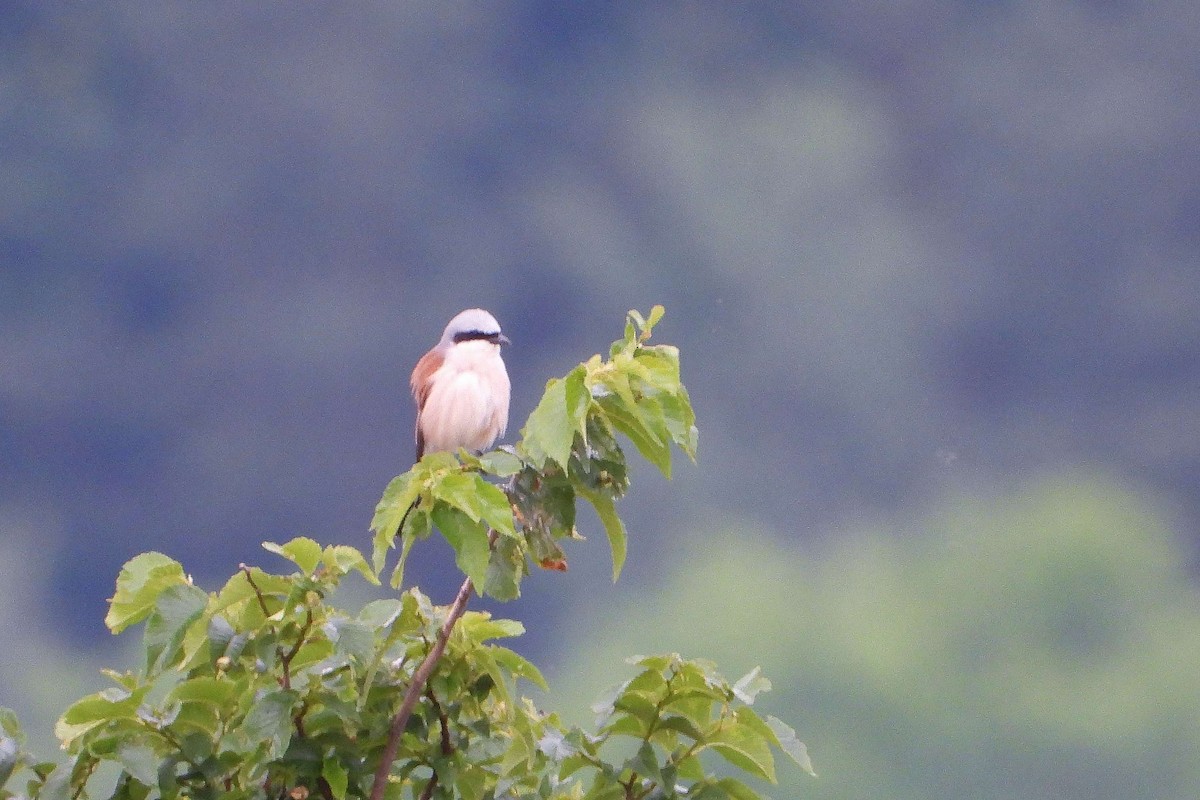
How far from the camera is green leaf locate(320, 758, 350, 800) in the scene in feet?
6.01

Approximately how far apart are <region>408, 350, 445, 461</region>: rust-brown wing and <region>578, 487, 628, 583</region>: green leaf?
198 centimetres

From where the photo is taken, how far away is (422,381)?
385cm

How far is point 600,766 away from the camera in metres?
1.90

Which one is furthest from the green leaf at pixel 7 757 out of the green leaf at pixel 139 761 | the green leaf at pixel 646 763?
the green leaf at pixel 646 763

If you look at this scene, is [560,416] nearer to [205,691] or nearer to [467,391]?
[205,691]

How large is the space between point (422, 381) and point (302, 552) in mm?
2130

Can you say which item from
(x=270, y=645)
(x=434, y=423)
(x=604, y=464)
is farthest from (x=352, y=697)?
(x=434, y=423)

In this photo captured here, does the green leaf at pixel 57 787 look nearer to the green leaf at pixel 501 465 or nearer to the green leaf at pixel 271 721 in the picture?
the green leaf at pixel 271 721

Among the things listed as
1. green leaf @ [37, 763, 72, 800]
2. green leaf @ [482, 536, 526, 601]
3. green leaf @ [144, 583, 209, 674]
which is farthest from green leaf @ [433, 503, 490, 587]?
green leaf @ [37, 763, 72, 800]

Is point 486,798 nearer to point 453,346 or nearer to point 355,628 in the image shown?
point 355,628

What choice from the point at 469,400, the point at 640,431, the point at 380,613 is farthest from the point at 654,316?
the point at 469,400

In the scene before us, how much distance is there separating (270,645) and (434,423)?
76.7 inches

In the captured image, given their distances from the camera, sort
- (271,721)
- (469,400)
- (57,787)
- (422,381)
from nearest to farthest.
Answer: (271,721)
(57,787)
(469,400)
(422,381)

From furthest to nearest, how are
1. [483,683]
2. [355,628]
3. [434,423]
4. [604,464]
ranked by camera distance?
1. [434,423]
2. [483,683]
3. [604,464]
4. [355,628]
